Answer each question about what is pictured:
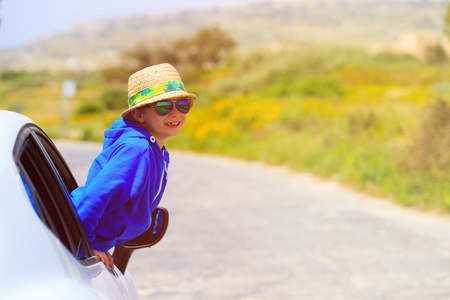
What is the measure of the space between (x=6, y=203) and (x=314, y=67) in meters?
55.1

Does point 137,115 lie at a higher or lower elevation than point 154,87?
lower

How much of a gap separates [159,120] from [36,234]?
1.39 metres

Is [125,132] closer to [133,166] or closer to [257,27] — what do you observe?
[133,166]

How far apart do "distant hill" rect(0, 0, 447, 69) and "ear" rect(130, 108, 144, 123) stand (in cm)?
11766

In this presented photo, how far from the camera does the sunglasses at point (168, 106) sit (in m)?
3.19

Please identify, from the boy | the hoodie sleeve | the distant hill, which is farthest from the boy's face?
the distant hill

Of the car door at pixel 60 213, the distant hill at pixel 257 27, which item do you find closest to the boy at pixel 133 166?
the car door at pixel 60 213

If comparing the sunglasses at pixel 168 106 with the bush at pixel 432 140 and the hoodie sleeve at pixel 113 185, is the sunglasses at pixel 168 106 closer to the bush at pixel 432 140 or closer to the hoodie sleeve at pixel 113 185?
the hoodie sleeve at pixel 113 185

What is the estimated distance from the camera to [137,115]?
322cm

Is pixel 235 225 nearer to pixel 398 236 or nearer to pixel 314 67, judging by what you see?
pixel 398 236

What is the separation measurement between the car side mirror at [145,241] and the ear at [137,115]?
1.42 feet

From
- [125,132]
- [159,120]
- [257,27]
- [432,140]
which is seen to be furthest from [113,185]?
[257,27]

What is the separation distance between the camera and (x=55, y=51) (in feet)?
547

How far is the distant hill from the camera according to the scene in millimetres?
136463
